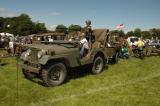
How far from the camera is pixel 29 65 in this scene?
358 inches

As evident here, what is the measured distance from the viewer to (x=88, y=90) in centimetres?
856

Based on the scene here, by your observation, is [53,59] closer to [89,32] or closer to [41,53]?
[41,53]

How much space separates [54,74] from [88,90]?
142 centimetres

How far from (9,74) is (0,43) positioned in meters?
11.4

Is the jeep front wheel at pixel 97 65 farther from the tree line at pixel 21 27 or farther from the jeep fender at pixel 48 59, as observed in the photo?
the tree line at pixel 21 27

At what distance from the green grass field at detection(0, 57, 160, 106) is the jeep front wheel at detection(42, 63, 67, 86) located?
252 millimetres

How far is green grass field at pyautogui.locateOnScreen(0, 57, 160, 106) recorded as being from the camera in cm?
726

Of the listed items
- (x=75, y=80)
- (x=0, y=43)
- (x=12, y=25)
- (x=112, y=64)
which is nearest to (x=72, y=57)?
(x=75, y=80)

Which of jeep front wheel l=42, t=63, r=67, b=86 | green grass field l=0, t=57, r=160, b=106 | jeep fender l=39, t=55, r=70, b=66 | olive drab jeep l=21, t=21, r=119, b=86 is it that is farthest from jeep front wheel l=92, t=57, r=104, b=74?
jeep fender l=39, t=55, r=70, b=66

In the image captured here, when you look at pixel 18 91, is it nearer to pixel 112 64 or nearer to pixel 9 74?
pixel 9 74

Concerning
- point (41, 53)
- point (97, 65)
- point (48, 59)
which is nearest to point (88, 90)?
point (48, 59)

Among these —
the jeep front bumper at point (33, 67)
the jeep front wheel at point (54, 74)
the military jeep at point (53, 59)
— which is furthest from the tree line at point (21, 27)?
the jeep front wheel at point (54, 74)

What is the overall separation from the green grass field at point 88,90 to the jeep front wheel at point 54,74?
25 centimetres

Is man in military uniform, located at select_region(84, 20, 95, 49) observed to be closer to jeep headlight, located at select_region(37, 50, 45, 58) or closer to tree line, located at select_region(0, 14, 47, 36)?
jeep headlight, located at select_region(37, 50, 45, 58)
